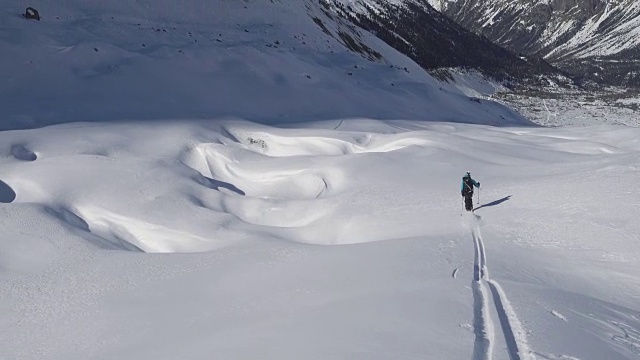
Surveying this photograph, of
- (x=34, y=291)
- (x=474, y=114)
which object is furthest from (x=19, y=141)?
(x=474, y=114)

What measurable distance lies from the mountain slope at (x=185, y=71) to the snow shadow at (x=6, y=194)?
591 cm

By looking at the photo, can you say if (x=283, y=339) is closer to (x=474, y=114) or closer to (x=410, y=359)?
(x=410, y=359)

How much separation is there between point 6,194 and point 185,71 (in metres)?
14.8

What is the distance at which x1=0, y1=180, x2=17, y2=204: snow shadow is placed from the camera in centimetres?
1366


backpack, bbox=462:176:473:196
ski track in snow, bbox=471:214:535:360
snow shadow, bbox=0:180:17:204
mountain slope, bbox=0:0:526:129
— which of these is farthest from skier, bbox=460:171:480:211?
mountain slope, bbox=0:0:526:129

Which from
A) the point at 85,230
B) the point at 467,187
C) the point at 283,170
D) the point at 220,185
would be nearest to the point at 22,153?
the point at 85,230

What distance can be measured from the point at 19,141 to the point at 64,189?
4.18 m

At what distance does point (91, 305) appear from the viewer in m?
8.39

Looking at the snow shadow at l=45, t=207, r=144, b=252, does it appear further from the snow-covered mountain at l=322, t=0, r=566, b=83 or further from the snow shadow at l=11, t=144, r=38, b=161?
the snow-covered mountain at l=322, t=0, r=566, b=83

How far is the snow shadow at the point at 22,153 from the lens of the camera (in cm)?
1636

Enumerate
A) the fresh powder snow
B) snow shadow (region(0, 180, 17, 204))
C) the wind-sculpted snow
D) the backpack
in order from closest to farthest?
the fresh powder snow < snow shadow (region(0, 180, 17, 204)) < the backpack < the wind-sculpted snow

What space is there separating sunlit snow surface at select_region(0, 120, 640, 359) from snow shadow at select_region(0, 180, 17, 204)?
2.3 inches

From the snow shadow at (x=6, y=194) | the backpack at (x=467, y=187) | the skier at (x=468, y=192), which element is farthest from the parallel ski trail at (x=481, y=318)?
the snow shadow at (x=6, y=194)

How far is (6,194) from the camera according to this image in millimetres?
13945
